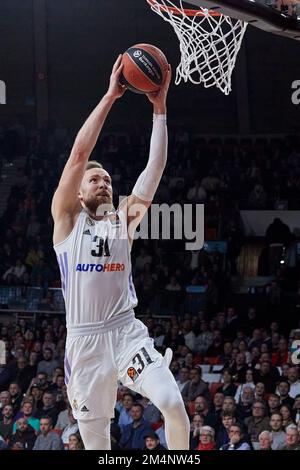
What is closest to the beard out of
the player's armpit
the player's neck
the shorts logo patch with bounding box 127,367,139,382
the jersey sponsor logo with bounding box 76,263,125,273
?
the player's neck

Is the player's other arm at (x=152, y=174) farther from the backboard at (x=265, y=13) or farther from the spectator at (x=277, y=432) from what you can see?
the spectator at (x=277, y=432)

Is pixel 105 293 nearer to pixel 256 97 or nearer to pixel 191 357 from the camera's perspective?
pixel 191 357

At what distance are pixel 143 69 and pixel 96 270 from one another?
1.24 m

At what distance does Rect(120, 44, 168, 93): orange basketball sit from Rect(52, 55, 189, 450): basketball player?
0.05m

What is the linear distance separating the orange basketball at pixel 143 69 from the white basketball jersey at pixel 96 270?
80 centimetres

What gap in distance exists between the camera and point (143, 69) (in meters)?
6.14

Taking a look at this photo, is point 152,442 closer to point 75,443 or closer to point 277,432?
point 75,443

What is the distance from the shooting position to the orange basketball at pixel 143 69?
6.13m

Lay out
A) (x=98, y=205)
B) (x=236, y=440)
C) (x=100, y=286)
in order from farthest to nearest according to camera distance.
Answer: (x=236, y=440), (x=98, y=205), (x=100, y=286)

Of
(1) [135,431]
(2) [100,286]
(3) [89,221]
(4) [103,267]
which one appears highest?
(3) [89,221]

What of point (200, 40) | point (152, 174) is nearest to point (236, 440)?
point (200, 40)

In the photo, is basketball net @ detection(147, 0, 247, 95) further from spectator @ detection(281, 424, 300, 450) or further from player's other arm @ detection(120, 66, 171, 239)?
spectator @ detection(281, 424, 300, 450)

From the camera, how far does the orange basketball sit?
613 cm

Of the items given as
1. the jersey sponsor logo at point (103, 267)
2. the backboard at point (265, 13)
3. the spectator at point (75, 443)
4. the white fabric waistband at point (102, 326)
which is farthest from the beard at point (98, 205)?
the spectator at point (75, 443)
